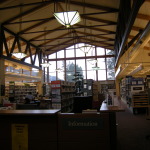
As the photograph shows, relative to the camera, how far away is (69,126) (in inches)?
119

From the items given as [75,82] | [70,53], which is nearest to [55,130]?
[75,82]

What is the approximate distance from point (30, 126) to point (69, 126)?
750 millimetres

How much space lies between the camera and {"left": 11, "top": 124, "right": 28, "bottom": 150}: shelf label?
3127 millimetres

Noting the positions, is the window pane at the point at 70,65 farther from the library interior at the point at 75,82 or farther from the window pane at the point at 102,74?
the window pane at the point at 102,74

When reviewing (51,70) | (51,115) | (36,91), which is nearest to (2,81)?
(36,91)

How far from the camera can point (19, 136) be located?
315 centimetres

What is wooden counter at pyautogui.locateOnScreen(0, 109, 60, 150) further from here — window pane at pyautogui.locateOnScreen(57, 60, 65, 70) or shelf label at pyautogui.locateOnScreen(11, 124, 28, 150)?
window pane at pyautogui.locateOnScreen(57, 60, 65, 70)

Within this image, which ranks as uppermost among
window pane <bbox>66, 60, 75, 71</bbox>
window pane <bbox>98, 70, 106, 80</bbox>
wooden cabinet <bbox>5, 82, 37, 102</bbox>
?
window pane <bbox>66, 60, 75, 71</bbox>

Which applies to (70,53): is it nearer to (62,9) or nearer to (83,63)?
(83,63)

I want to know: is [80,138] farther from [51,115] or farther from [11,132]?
[11,132]

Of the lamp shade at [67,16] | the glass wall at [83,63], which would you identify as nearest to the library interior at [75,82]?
the lamp shade at [67,16]

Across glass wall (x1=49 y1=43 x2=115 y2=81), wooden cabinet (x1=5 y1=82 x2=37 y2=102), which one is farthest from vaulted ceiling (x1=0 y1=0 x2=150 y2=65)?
glass wall (x1=49 y1=43 x2=115 y2=81)

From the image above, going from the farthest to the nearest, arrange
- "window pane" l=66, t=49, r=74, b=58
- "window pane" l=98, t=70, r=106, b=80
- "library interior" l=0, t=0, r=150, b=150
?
"window pane" l=66, t=49, r=74, b=58 < "window pane" l=98, t=70, r=106, b=80 < "library interior" l=0, t=0, r=150, b=150

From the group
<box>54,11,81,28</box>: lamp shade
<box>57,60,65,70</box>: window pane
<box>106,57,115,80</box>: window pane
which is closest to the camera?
<box>54,11,81,28</box>: lamp shade
